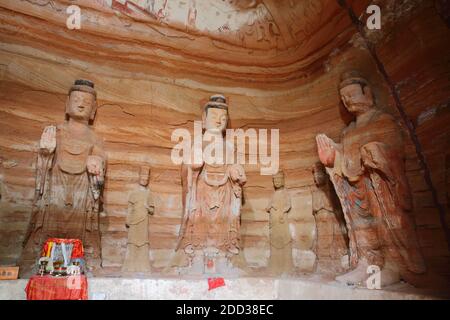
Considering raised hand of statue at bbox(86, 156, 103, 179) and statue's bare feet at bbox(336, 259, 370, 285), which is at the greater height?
raised hand of statue at bbox(86, 156, 103, 179)

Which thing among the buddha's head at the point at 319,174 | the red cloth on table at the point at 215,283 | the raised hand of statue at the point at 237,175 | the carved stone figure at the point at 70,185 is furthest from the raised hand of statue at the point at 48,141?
the buddha's head at the point at 319,174

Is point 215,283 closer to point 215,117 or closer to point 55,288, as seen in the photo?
point 55,288

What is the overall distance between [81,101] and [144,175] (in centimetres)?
126

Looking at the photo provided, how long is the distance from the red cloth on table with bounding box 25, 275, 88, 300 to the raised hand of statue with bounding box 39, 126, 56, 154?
5.09 ft

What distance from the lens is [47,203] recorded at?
4.30 m

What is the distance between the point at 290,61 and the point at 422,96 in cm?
235

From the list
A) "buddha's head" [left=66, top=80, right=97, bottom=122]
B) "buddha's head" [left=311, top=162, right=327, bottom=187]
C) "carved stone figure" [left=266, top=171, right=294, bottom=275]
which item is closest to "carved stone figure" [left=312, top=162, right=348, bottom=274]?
"buddha's head" [left=311, top=162, right=327, bottom=187]

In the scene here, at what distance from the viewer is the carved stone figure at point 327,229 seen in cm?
453

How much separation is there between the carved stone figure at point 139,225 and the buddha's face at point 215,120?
1047 millimetres

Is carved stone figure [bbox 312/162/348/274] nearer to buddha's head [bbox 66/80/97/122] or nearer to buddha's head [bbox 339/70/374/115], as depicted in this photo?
buddha's head [bbox 339/70/374/115]

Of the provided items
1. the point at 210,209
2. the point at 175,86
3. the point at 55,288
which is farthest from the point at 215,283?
the point at 175,86

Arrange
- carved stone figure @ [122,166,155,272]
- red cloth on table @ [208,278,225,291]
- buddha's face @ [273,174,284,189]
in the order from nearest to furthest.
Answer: red cloth on table @ [208,278,225,291] → carved stone figure @ [122,166,155,272] → buddha's face @ [273,174,284,189]

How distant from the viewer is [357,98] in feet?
14.2

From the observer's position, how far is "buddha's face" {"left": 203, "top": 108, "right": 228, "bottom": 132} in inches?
203
